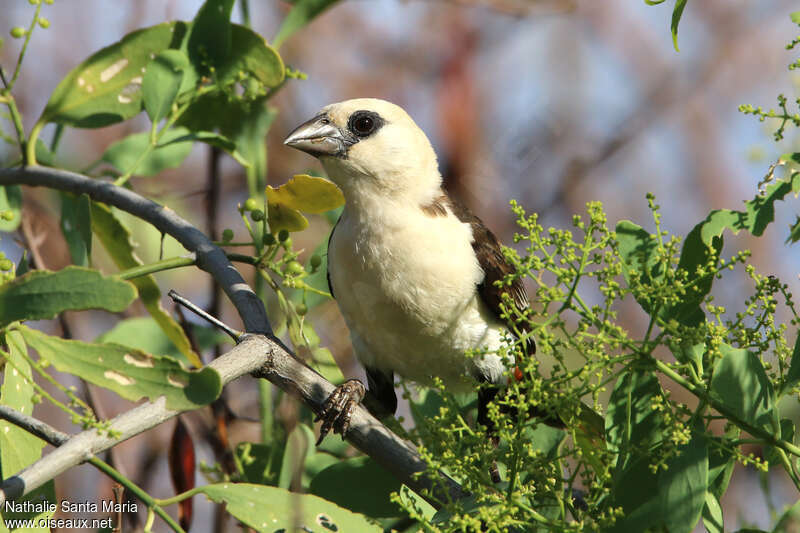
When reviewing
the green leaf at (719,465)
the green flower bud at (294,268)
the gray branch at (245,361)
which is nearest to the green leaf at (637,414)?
the green leaf at (719,465)

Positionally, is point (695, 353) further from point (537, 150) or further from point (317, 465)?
point (537, 150)

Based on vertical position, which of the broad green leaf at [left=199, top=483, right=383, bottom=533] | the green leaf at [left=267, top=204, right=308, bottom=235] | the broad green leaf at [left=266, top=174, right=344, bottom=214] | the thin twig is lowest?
the broad green leaf at [left=199, top=483, right=383, bottom=533]

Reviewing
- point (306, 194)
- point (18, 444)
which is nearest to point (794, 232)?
point (306, 194)

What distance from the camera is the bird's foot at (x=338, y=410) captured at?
107 inches

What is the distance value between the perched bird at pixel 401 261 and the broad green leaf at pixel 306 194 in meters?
0.81

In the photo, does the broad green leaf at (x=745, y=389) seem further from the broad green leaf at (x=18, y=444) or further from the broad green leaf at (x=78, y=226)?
the broad green leaf at (x=78, y=226)

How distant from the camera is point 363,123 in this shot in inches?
148

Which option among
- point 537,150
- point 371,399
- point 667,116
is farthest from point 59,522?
point 667,116

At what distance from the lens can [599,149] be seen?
533 cm

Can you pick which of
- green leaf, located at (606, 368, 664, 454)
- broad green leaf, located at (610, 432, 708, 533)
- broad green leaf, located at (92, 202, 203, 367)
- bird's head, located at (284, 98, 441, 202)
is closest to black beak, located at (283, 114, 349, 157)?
bird's head, located at (284, 98, 441, 202)

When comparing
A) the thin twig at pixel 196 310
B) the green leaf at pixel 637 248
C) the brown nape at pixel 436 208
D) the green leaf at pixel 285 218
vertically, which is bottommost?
the thin twig at pixel 196 310

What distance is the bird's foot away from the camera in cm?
273

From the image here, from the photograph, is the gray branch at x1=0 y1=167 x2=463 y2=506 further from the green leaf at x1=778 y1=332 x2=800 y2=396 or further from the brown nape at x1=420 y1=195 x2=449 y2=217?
the brown nape at x1=420 y1=195 x2=449 y2=217

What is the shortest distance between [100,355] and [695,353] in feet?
4.21
